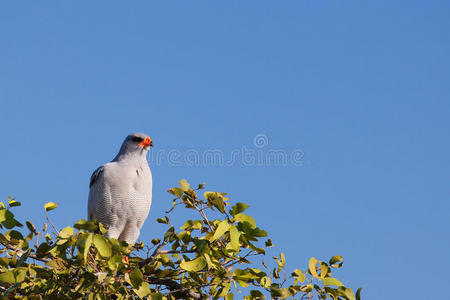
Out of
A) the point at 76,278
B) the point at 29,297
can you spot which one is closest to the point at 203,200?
the point at 76,278

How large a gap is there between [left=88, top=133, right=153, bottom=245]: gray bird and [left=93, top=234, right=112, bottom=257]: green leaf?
111 inches

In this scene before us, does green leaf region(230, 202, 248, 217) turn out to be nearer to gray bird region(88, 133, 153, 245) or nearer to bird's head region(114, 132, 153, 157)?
gray bird region(88, 133, 153, 245)

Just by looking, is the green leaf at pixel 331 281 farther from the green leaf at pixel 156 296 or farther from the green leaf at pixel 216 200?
the green leaf at pixel 156 296

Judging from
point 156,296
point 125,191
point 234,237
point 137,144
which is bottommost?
point 156,296

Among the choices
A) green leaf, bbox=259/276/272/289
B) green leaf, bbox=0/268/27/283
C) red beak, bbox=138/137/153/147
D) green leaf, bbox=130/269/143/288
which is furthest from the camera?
red beak, bbox=138/137/153/147

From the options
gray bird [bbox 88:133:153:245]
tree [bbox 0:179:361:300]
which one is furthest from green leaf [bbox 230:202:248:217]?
gray bird [bbox 88:133:153:245]

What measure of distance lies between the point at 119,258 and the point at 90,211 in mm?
3349

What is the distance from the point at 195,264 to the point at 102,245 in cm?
88

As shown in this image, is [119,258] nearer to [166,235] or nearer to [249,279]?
[166,235]

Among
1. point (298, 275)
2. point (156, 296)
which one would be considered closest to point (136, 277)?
point (156, 296)

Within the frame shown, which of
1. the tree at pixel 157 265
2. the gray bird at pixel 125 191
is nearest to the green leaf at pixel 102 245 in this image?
the tree at pixel 157 265

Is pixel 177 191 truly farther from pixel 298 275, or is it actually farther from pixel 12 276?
pixel 12 276

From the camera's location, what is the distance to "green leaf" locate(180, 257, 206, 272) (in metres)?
4.91

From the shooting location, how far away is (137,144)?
25.8 feet
